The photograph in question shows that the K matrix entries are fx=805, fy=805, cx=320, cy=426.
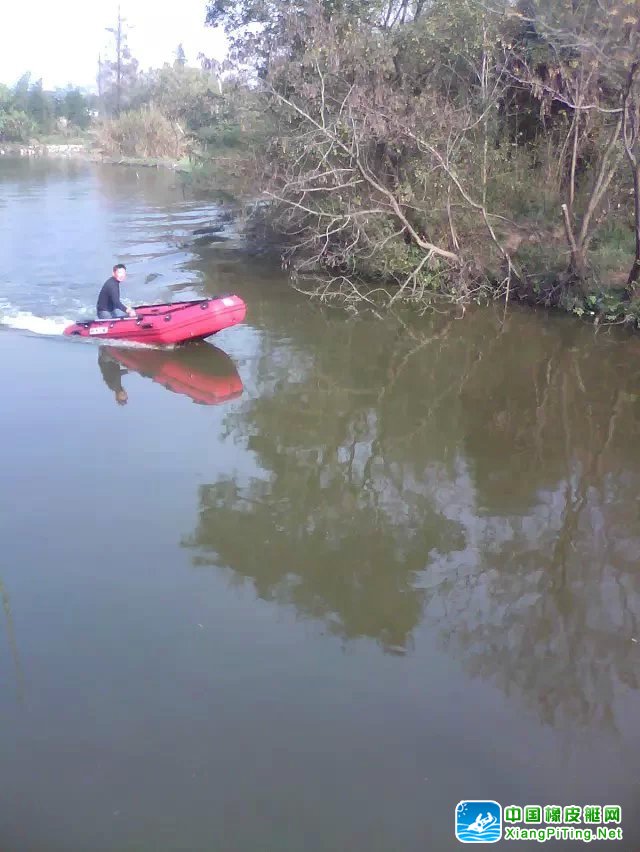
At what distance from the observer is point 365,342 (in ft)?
42.3

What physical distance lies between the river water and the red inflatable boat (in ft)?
1.05

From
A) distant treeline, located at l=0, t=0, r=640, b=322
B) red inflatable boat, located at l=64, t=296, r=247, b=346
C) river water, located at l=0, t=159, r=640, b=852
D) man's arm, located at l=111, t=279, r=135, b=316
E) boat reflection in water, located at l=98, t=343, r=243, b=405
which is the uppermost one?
distant treeline, located at l=0, t=0, r=640, b=322

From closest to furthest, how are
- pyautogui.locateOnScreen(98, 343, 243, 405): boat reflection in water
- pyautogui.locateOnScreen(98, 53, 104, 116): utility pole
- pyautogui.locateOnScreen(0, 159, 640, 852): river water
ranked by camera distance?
1. pyautogui.locateOnScreen(0, 159, 640, 852): river water
2. pyautogui.locateOnScreen(98, 343, 243, 405): boat reflection in water
3. pyautogui.locateOnScreen(98, 53, 104, 116): utility pole

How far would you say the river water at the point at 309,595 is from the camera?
4375 mm

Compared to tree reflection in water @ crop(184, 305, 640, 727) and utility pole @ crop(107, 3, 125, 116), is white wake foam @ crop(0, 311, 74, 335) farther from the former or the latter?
utility pole @ crop(107, 3, 125, 116)

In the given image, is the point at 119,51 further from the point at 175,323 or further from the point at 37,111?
the point at 175,323

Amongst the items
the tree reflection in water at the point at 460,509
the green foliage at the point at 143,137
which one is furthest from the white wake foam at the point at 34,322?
the green foliage at the point at 143,137

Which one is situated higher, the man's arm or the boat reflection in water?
the man's arm

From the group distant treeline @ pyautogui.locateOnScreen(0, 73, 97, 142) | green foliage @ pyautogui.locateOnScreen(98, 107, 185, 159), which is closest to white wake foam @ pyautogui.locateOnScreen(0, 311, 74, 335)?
green foliage @ pyautogui.locateOnScreen(98, 107, 185, 159)

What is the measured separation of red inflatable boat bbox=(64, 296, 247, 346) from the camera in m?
11.2

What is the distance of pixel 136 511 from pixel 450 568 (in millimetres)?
2796

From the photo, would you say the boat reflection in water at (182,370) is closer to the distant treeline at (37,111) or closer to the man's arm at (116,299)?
the man's arm at (116,299)

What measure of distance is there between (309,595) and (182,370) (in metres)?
5.69

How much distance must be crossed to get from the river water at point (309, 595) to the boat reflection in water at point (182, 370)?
Result: 6 cm
